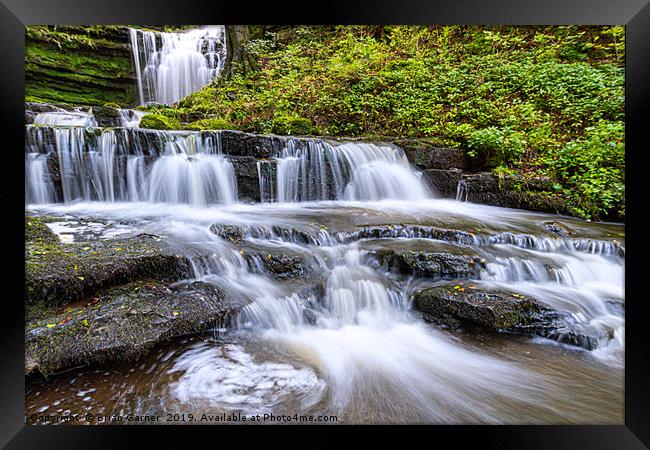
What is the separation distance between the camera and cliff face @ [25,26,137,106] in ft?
24.3

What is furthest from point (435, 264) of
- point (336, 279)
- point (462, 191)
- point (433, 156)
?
point (433, 156)

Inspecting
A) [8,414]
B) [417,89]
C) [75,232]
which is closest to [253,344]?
[8,414]

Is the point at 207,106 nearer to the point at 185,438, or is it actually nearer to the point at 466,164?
the point at 466,164

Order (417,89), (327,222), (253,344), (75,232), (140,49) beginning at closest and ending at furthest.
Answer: (253,344)
(75,232)
(327,222)
(417,89)
(140,49)

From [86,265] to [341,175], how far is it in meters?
3.87

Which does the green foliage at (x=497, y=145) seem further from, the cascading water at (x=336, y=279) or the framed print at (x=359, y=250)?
the cascading water at (x=336, y=279)

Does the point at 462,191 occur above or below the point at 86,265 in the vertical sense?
above

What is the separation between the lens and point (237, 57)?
8.36 meters

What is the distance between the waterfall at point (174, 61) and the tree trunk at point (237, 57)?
31.8 inches

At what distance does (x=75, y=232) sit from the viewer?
270cm

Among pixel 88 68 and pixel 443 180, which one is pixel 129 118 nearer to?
pixel 88 68

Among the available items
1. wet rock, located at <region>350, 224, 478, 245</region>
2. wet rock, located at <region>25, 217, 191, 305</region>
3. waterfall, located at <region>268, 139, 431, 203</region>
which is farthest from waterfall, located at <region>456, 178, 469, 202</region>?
wet rock, located at <region>25, 217, 191, 305</region>

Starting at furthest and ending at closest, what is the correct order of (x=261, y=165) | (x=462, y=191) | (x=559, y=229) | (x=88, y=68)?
(x=88, y=68)
(x=462, y=191)
(x=261, y=165)
(x=559, y=229)
